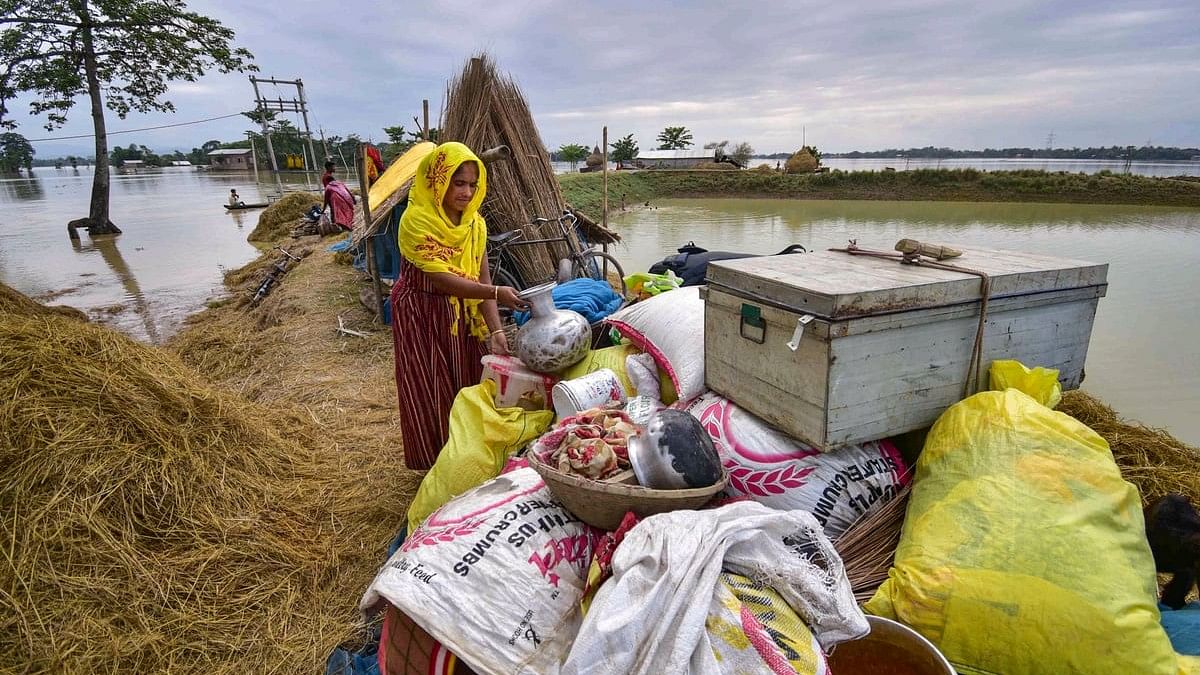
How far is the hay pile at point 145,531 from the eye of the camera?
1.52 m

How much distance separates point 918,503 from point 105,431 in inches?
97.0

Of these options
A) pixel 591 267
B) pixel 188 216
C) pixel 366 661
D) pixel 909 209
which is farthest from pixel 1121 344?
pixel 188 216

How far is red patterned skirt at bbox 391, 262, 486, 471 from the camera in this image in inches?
94.8

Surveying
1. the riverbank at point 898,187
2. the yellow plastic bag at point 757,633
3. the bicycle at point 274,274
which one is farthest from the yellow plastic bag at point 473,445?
the riverbank at point 898,187

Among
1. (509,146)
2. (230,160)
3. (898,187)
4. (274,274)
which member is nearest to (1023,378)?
(509,146)

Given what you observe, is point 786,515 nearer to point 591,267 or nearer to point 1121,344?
point 591,267

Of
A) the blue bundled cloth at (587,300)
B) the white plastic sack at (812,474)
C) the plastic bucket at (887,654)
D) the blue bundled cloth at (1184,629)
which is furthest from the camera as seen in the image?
the blue bundled cloth at (587,300)

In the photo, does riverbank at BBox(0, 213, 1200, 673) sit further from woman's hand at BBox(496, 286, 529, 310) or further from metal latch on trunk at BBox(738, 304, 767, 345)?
metal latch on trunk at BBox(738, 304, 767, 345)

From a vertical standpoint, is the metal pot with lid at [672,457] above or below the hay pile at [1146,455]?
above

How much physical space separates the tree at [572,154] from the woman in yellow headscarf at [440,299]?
37.2 meters

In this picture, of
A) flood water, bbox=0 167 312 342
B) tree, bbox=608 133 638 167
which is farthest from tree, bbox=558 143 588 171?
flood water, bbox=0 167 312 342

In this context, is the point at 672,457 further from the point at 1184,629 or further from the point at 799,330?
the point at 1184,629

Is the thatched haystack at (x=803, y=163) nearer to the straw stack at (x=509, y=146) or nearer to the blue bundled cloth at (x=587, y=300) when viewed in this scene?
the straw stack at (x=509, y=146)

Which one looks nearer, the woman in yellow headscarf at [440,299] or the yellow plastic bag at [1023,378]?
the yellow plastic bag at [1023,378]
